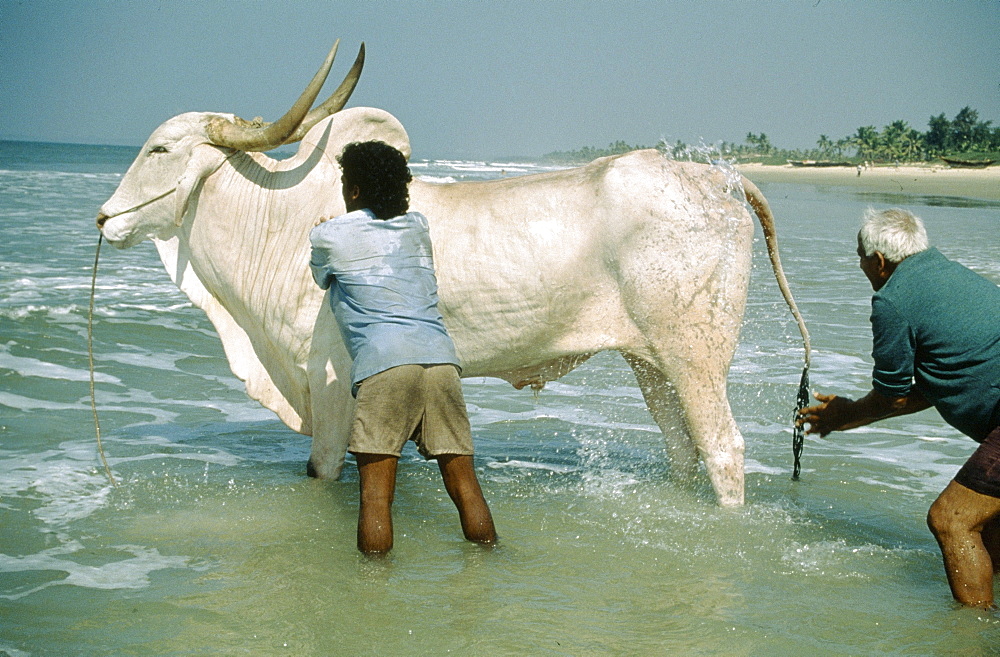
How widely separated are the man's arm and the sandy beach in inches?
1505

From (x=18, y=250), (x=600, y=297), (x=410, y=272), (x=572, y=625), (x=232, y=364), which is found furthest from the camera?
(x=18, y=250)

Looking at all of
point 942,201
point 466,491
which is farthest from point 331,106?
point 942,201

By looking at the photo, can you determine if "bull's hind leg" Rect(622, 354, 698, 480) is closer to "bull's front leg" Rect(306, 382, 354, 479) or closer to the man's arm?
the man's arm

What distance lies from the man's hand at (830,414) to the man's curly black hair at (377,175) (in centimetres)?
187

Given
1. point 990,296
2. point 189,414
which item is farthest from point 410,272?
point 189,414

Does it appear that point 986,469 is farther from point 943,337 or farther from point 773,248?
point 773,248

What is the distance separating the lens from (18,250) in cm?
1298

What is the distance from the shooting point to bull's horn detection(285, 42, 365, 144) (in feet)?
15.6

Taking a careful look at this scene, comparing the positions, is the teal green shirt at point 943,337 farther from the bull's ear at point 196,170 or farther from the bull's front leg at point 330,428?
the bull's ear at point 196,170

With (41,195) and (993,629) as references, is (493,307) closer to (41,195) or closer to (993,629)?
(993,629)

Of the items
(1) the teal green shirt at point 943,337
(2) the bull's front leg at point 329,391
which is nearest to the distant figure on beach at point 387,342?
(2) the bull's front leg at point 329,391

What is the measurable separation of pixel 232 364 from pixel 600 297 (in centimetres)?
200

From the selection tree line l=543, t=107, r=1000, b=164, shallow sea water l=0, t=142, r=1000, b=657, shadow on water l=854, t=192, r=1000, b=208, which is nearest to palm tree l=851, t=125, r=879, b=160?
tree line l=543, t=107, r=1000, b=164

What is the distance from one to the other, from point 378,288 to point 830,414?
192 cm
